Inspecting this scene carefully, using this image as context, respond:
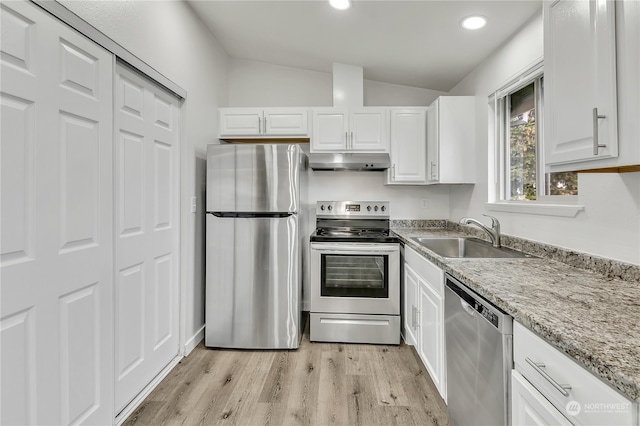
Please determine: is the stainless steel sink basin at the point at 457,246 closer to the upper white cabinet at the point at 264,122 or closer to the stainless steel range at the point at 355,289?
the stainless steel range at the point at 355,289

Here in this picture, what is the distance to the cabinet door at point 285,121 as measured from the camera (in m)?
2.98

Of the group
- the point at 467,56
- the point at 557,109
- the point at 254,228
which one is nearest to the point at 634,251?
the point at 557,109

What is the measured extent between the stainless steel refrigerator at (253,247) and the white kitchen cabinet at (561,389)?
1.80 metres

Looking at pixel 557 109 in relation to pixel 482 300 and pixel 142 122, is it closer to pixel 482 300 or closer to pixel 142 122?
pixel 482 300

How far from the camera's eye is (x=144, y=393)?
1.91 metres

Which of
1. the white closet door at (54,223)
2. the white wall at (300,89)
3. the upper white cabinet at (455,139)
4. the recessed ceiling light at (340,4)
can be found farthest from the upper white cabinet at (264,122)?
the white closet door at (54,223)

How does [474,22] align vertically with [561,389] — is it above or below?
above

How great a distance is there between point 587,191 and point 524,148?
0.84 m

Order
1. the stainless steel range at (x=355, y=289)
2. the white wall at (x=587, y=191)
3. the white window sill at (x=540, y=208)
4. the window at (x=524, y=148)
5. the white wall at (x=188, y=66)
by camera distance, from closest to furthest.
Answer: the white wall at (x=587, y=191) < the white window sill at (x=540, y=208) < the white wall at (x=188, y=66) < the window at (x=524, y=148) < the stainless steel range at (x=355, y=289)

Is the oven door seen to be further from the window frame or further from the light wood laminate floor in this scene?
the window frame

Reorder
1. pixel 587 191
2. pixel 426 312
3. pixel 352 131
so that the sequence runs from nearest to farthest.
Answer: pixel 587 191, pixel 426 312, pixel 352 131

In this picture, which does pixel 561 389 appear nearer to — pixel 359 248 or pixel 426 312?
pixel 426 312

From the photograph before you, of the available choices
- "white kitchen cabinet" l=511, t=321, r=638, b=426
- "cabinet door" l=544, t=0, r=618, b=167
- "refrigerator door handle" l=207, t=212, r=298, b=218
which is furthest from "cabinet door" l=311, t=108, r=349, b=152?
"white kitchen cabinet" l=511, t=321, r=638, b=426

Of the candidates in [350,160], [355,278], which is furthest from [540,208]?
[350,160]
